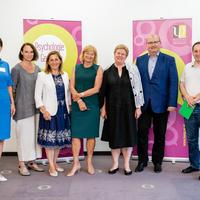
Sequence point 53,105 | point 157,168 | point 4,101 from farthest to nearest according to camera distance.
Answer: point 157,168
point 53,105
point 4,101

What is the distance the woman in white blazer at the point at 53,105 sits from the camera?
12.4 feet

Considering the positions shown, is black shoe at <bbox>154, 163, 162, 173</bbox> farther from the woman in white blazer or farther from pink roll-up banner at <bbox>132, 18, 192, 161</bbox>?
the woman in white blazer

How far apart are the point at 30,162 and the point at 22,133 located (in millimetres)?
493

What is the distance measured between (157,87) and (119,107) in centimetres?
50

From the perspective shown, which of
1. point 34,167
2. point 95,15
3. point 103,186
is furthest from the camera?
point 95,15

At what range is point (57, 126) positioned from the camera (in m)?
3.84

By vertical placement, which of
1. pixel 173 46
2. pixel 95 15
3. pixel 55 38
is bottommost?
pixel 173 46

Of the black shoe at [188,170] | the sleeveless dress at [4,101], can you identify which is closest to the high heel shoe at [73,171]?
the sleeveless dress at [4,101]

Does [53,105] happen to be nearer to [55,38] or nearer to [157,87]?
[55,38]

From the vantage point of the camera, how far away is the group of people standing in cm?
378

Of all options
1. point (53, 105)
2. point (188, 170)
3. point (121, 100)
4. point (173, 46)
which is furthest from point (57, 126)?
point (173, 46)

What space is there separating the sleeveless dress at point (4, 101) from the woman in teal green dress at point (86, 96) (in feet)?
2.33

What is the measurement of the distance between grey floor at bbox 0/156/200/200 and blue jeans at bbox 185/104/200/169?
0.54 ft

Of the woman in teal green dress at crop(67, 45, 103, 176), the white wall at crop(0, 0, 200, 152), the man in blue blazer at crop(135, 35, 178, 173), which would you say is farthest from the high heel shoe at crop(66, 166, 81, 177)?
the white wall at crop(0, 0, 200, 152)
